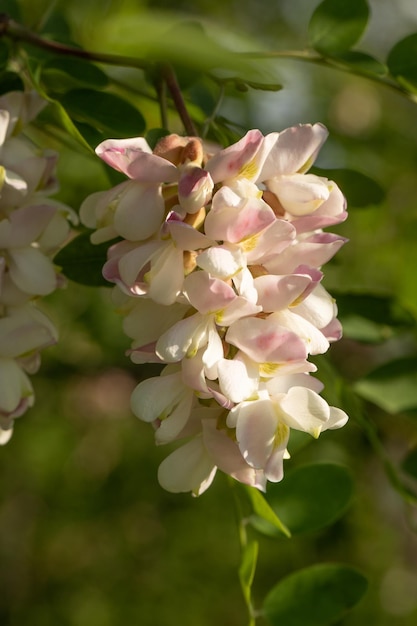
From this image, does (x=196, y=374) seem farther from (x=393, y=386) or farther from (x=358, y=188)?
(x=393, y=386)

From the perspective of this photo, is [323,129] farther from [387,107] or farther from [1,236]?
[387,107]

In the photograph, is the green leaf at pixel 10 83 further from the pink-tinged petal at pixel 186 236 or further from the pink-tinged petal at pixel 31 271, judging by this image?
the pink-tinged petal at pixel 186 236

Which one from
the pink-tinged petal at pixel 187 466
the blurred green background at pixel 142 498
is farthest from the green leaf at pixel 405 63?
the blurred green background at pixel 142 498

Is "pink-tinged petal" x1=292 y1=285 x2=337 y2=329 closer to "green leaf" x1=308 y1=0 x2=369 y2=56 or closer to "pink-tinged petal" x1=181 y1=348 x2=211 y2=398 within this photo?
"pink-tinged petal" x1=181 y1=348 x2=211 y2=398

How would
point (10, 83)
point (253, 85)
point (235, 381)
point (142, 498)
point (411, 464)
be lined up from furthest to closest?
point (142, 498) → point (411, 464) → point (10, 83) → point (253, 85) → point (235, 381)

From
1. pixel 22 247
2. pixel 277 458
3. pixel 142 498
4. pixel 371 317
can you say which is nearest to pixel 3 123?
pixel 22 247

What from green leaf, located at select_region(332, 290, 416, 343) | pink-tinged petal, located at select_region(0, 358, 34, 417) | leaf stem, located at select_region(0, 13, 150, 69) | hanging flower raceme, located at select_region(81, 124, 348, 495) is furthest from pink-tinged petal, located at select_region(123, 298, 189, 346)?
green leaf, located at select_region(332, 290, 416, 343)

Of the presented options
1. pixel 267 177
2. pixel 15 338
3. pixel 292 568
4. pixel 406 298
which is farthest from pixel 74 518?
pixel 267 177
